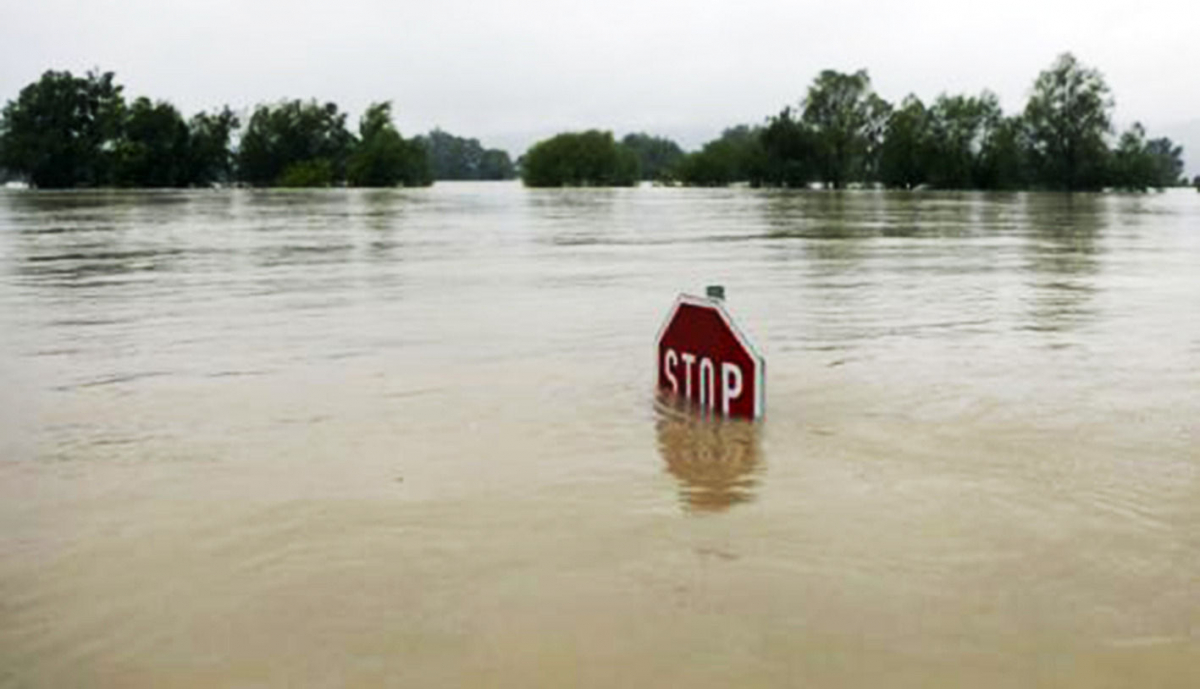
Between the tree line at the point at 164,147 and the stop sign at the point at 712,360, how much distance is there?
118m

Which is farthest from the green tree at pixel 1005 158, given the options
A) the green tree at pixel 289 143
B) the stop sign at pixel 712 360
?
the stop sign at pixel 712 360

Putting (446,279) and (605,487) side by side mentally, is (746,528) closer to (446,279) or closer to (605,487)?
(605,487)

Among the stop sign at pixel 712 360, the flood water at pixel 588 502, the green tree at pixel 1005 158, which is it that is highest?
the green tree at pixel 1005 158

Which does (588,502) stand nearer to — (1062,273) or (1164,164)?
(1062,273)

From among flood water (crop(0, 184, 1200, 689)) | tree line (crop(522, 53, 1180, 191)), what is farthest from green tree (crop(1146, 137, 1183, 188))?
flood water (crop(0, 184, 1200, 689))

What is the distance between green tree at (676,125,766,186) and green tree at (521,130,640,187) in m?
7.89

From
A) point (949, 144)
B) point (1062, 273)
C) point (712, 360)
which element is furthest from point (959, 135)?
point (712, 360)

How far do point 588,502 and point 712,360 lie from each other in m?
1.97

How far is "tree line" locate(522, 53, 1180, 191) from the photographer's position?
107 m

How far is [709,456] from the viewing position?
6.38m

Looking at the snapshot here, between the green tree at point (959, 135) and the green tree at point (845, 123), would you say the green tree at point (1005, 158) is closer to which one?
the green tree at point (959, 135)

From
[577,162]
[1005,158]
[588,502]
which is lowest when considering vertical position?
[588,502]

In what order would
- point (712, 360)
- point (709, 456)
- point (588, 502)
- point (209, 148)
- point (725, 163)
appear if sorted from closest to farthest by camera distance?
point (588, 502), point (709, 456), point (712, 360), point (209, 148), point (725, 163)

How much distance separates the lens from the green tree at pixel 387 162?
12612 centimetres
